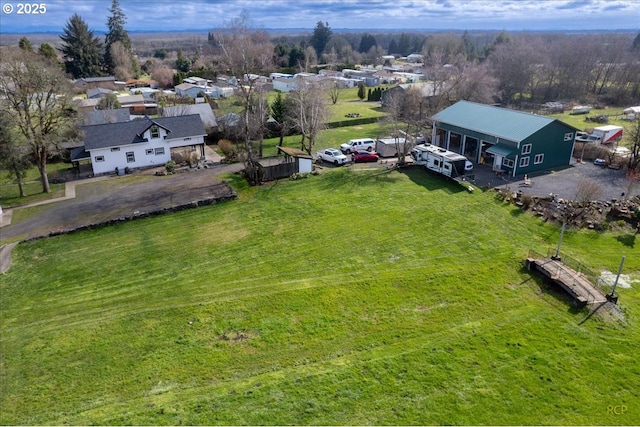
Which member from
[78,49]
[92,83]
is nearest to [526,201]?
[92,83]

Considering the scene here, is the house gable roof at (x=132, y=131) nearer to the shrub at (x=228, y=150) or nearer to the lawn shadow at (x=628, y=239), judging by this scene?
the shrub at (x=228, y=150)

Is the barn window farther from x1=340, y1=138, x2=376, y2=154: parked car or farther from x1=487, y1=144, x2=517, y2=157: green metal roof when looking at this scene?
x1=487, y1=144, x2=517, y2=157: green metal roof

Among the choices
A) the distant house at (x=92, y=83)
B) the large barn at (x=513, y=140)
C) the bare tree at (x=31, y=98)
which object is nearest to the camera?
the bare tree at (x=31, y=98)

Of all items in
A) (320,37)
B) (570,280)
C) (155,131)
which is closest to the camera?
(570,280)

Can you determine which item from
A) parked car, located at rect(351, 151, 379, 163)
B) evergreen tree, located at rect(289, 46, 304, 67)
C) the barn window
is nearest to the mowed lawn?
parked car, located at rect(351, 151, 379, 163)

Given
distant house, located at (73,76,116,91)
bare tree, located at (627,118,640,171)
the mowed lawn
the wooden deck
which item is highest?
distant house, located at (73,76,116,91)

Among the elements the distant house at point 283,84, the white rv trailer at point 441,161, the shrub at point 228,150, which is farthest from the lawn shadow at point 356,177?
the distant house at point 283,84

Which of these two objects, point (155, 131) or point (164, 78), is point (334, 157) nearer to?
point (155, 131)
